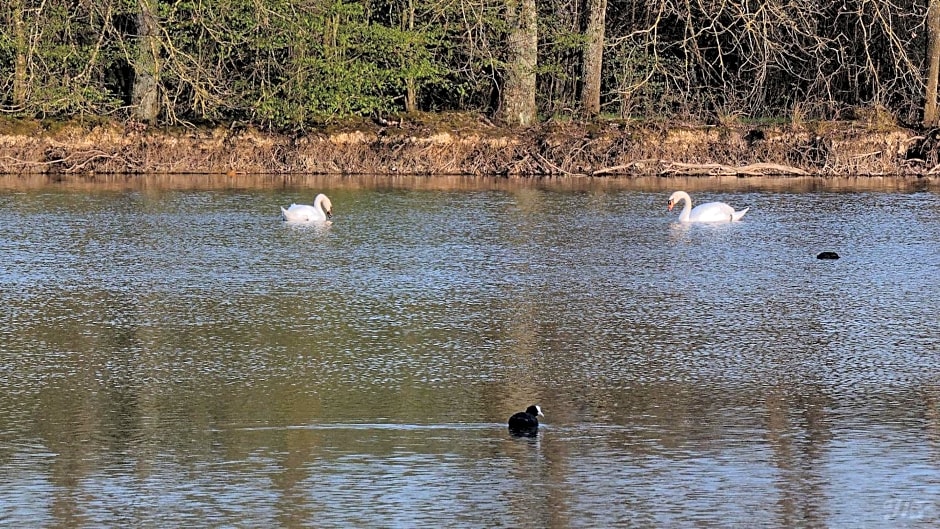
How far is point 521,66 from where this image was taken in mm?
29297

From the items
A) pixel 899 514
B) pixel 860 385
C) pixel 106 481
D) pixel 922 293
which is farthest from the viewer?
pixel 922 293

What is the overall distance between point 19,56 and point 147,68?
A: 2169mm

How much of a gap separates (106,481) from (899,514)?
3416 millimetres

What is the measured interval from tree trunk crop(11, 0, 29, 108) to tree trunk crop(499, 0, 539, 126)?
8.36 metres

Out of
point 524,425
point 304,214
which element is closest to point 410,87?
point 304,214

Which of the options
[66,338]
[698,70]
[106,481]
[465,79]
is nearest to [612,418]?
[106,481]

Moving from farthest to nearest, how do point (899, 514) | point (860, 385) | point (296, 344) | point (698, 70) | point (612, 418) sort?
point (698, 70) < point (296, 344) < point (860, 385) < point (612, 418) < point (899, 514)

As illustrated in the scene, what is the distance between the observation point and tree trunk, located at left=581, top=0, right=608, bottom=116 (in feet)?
98.1

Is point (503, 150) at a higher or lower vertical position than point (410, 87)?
lower

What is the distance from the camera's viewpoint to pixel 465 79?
31.1 meters

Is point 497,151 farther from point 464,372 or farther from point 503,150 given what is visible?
point 464,372

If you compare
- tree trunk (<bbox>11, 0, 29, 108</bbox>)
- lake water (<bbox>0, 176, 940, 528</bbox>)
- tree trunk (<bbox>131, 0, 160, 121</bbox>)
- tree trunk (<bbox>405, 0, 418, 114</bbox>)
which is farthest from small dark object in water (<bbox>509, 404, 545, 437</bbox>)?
tree trunk (<bbox>405, 0, 418, 114</bbox>)

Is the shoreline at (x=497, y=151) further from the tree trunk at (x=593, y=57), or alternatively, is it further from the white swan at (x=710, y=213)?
the white swan at (x=710, y=213)

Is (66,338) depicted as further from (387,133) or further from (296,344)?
(387,133)
